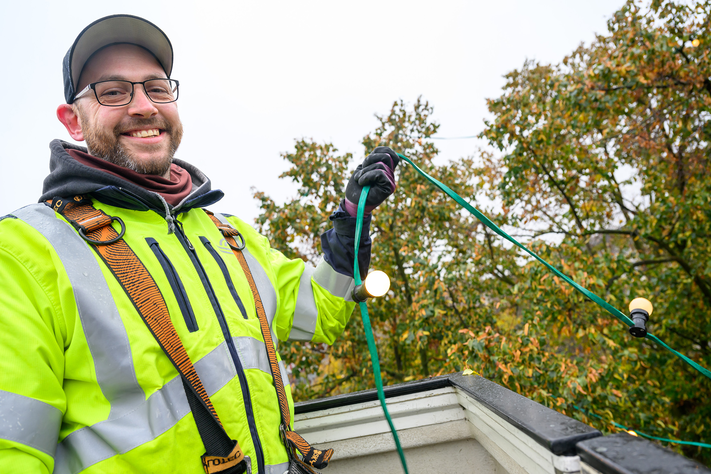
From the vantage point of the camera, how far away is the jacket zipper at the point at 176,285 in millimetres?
1159

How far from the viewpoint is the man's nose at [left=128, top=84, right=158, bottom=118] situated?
1.44 metres

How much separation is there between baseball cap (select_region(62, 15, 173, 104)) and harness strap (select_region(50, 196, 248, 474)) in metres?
0.63

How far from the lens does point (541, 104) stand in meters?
4.43

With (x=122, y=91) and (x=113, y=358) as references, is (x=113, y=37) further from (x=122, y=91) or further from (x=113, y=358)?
(x=113, y=358)

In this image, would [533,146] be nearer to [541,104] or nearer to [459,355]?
[541,104]

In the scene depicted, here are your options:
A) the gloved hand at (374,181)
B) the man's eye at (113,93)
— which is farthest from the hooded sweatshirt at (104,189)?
the gloved hand at (374,181)

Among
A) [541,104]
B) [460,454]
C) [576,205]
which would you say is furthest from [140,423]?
[576,205]

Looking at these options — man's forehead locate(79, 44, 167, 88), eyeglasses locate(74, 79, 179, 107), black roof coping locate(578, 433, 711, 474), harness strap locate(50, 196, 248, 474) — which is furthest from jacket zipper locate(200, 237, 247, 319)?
black roof coping locate(578, 433, 711, 474)

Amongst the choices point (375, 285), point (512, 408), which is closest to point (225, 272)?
point (375, 285)

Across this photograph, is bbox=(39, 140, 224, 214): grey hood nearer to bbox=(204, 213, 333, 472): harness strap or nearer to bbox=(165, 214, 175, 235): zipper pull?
bbox=(165, 214, 175, 235): zipper pull

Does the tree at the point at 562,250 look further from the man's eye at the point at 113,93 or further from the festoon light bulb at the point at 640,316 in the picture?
the man's eye at the point at 113,93

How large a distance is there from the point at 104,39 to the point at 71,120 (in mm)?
326

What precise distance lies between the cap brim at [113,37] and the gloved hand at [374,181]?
0.95 metres

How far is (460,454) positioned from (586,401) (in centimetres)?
166
